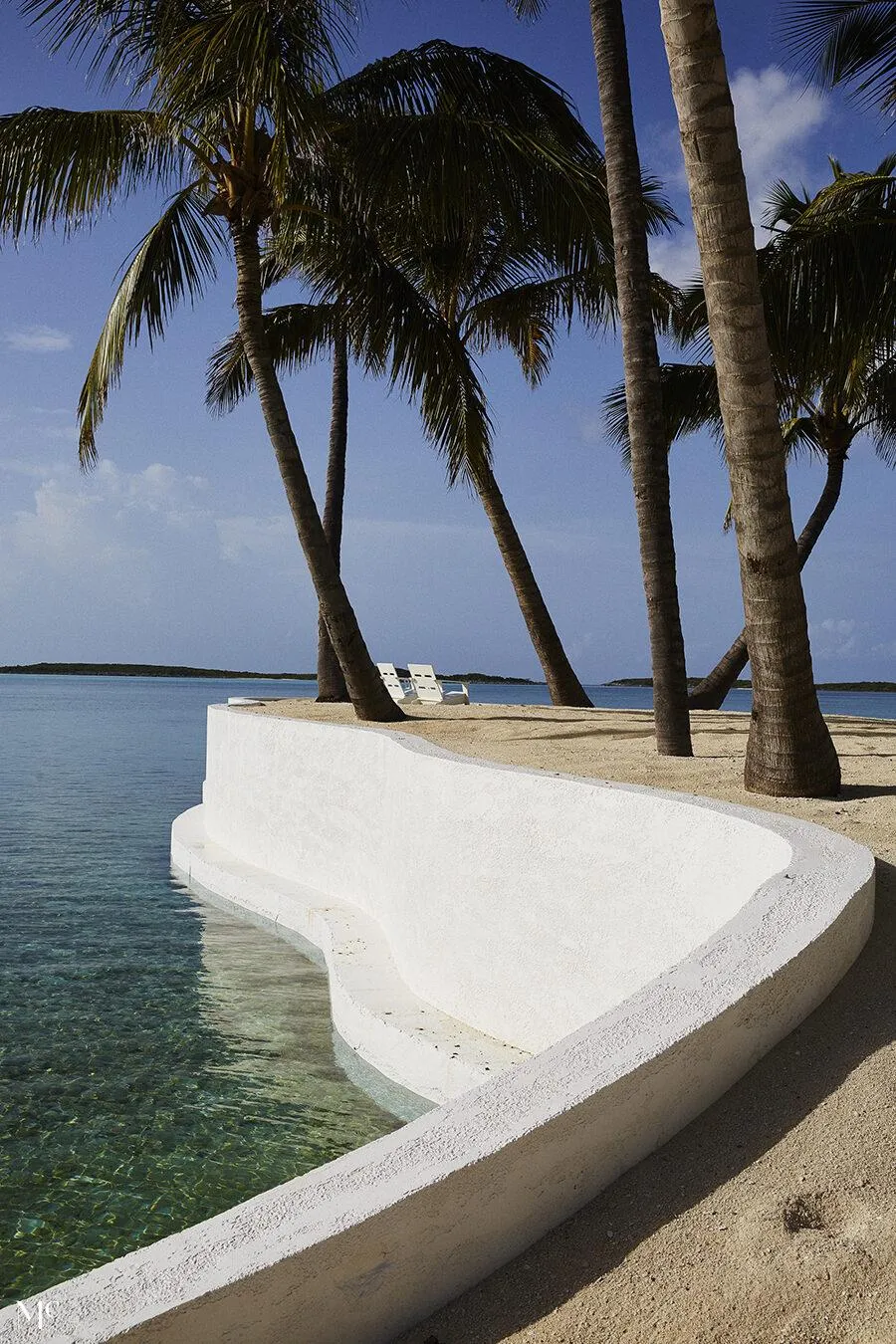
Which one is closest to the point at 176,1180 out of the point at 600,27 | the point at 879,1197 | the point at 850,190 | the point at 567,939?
the point at 567,939

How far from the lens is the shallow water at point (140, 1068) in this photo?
14.8 feet

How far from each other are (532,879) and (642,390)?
16.8ft

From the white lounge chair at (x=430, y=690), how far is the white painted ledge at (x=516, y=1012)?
1050 cm

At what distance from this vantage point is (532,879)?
18.0 feet

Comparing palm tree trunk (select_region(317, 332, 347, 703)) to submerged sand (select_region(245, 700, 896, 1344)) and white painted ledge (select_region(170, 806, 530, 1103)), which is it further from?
submerged sand (select_region(245, 700, 896, 1344))

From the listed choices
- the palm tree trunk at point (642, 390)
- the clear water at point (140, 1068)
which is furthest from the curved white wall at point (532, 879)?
the palm tree trunk at point (642, 390)

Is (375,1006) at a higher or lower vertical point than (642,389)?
→ lower

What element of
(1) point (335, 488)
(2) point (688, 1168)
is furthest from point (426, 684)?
(2) point (688, 1168)

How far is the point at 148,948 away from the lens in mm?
8852

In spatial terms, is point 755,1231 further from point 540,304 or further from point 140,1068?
point 540,304

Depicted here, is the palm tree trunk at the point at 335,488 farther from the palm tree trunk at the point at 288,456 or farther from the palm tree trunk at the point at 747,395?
the palm tree trunk at the point at 747,395

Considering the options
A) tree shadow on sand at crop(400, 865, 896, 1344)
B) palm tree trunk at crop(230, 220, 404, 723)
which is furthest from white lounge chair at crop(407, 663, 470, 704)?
tree shadow on sand at crop(400, 865, 896, 1344)

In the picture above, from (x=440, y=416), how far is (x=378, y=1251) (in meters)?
11.5

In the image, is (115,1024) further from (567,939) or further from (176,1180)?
(567,939)
